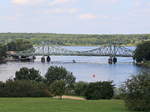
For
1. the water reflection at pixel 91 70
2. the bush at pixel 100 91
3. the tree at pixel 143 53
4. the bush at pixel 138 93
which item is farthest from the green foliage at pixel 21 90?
the tree at pixel 143 53

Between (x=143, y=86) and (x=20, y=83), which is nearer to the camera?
(x=143, y=86)

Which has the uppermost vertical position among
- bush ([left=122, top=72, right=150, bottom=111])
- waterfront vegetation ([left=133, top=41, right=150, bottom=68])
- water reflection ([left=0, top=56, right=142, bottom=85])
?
bush ([left=122, top=72, right=150, bottom=111])

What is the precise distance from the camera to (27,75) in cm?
4447

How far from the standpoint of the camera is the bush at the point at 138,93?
1809 centimetres

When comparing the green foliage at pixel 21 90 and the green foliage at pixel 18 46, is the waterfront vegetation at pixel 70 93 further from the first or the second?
the green foliage at pixel 18 46

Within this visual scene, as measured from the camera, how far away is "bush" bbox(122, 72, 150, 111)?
18094 mm

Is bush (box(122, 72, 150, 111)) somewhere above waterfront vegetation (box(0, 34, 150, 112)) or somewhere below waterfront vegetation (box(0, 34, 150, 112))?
above

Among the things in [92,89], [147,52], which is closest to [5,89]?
[92,89]

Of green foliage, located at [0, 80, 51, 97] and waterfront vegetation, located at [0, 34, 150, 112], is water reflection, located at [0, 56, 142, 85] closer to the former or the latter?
waterfront vegetation, located at [0, 34, 150, 112]

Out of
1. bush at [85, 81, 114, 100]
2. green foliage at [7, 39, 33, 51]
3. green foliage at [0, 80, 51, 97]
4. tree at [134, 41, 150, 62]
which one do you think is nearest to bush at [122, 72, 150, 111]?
bush at [85, 81, 114, 100]

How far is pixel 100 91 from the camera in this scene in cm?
3152

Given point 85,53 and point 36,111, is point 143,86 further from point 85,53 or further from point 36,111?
point 85,53

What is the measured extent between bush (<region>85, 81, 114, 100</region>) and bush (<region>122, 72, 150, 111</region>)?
39.9 feet

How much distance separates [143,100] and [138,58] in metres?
86.0
